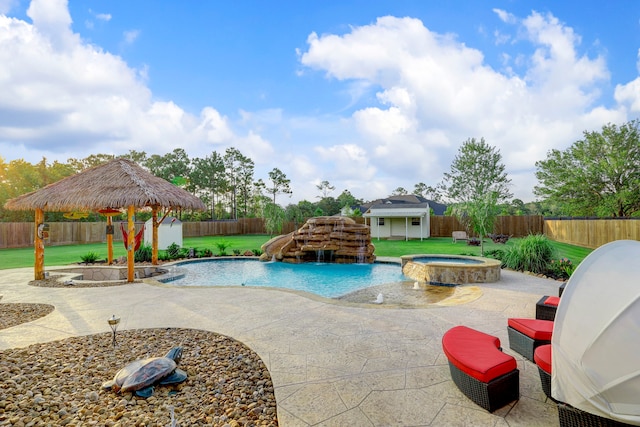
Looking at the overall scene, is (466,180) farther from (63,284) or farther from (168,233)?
(63,284)

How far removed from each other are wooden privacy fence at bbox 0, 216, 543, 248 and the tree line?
1.67 meters

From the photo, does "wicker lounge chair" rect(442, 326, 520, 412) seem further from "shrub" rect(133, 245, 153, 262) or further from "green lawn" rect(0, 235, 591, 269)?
"shrub" rect(133, 245, 153, 262)

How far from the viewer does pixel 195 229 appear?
92.8 ft

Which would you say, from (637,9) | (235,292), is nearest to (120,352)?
(235,292)

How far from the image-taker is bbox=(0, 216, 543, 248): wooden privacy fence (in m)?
18.6

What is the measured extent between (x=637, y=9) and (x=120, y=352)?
14230 mm

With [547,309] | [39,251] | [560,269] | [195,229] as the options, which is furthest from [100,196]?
[195,229]

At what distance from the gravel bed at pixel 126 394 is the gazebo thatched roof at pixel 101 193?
529 cm

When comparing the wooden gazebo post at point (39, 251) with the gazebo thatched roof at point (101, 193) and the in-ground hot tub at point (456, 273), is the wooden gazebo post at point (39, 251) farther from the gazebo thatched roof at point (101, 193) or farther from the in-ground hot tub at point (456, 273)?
the in-ground hot tub at point (456, 273)

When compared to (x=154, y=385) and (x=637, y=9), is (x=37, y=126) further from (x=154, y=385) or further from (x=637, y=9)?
(x=637, y=9)

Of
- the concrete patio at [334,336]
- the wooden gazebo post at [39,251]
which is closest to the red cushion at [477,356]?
the concrete patio at [334,336]

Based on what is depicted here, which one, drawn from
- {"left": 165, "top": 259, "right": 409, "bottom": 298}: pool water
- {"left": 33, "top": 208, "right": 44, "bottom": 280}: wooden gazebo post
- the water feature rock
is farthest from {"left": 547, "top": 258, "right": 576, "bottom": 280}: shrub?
{"left": 33, "top": 208, "right": 44, "bottom": 280}: wooden gazebo post

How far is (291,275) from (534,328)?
27.2ft

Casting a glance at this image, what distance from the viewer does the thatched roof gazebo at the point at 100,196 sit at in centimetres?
819
